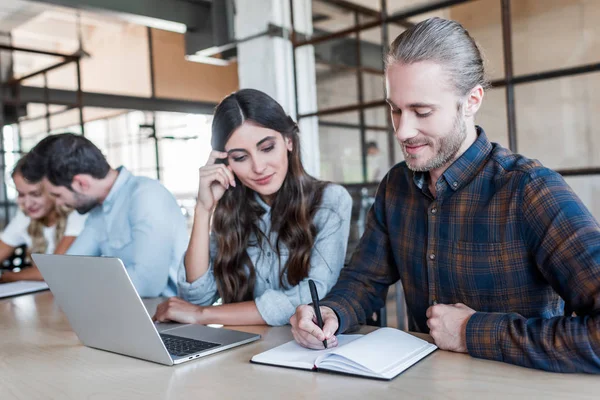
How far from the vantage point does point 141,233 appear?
2.26 metres

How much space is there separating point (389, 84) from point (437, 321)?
533 mm

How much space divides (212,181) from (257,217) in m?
0.19

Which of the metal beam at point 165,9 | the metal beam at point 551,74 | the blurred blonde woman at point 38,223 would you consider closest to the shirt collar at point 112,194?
the blurred blonde woman at point 38,223

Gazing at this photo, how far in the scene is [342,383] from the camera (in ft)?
3.38

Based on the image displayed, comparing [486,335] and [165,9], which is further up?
[165,9]

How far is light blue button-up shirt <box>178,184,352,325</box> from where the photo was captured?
1.67 m

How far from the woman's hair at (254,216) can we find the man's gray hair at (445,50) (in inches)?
25.3

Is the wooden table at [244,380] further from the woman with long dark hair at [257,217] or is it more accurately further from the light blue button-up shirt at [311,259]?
the woman with long dark hair at [257,217]

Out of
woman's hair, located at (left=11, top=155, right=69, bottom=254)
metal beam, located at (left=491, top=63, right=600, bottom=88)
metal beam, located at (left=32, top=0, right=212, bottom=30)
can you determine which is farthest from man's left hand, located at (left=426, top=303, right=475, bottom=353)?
metal beam, located at (left=32, top=0, right=212, bottom=30)

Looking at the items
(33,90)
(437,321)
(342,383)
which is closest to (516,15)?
(437,321)

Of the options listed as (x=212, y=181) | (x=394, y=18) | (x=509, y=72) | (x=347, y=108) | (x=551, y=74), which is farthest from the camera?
(x=347, y=108)

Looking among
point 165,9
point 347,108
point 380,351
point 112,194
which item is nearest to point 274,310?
point 380,351

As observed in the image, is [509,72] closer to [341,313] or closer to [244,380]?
[341,313]

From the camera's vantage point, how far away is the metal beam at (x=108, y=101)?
279 inches
